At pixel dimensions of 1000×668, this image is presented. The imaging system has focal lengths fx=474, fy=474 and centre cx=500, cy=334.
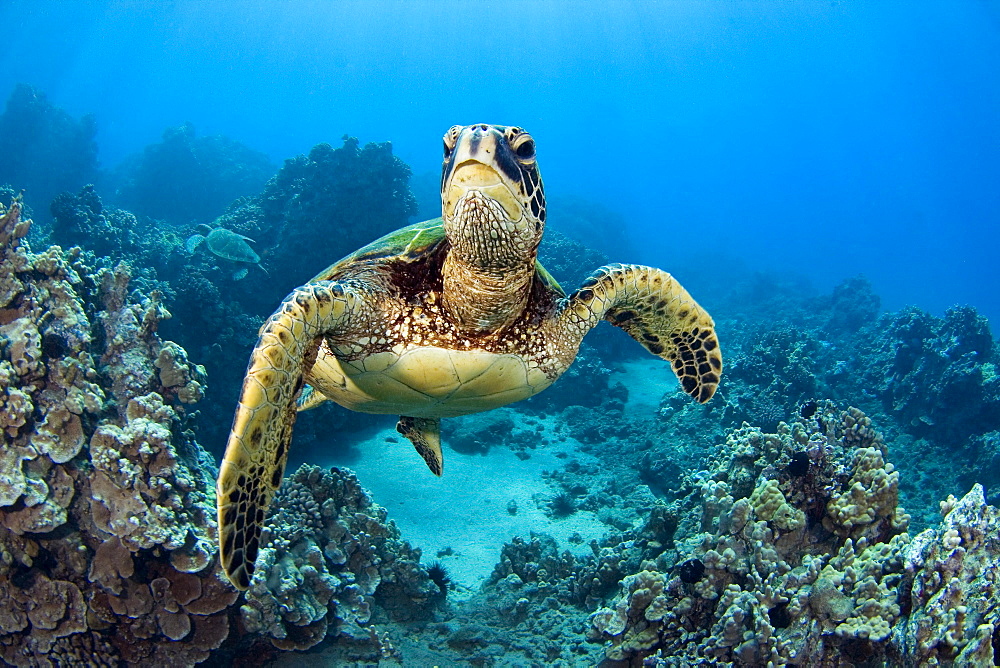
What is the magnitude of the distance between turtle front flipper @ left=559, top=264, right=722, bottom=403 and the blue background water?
235 feet

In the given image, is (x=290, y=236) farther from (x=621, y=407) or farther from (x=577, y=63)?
(x=577, y=63)

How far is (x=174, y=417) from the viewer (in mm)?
4340

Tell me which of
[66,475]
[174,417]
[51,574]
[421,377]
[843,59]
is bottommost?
[51,574]

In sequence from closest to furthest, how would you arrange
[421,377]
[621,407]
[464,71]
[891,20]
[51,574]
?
[421,377] < [51,574] < [621,407] < [891,20] < [464,71]

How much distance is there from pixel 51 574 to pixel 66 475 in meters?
0.73

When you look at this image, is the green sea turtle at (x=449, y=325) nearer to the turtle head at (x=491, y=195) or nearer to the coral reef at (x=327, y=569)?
the turtle head at (x=491, y=195)

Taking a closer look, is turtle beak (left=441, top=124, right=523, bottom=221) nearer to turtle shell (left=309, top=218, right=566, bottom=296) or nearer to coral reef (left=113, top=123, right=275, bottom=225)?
turtle shell (left=309, top=218, right=566, bottom=296)

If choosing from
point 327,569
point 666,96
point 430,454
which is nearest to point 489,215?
point 430,454

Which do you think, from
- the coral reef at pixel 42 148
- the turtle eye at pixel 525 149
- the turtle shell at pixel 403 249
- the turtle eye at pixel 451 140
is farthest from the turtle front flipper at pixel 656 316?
the coral reef at pixel 42 148

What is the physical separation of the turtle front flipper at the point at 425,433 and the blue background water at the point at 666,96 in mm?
72015

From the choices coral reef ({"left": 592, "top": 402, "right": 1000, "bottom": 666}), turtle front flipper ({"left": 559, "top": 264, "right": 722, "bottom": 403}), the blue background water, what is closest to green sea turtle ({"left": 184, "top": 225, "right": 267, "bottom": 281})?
turtle front flipper ({"left": 559, "top": 264, "right": 722, "bottom": 403})

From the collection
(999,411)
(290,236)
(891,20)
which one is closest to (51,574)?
(290,236)

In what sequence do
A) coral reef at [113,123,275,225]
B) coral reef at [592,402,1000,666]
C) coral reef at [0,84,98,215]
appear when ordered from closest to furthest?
1. coral reef at [592,402,1000,666]
2. coral reef at [0,84,98,215]
3. coral reef at [113,123,275,225]

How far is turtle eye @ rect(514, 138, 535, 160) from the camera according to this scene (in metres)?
2.15
